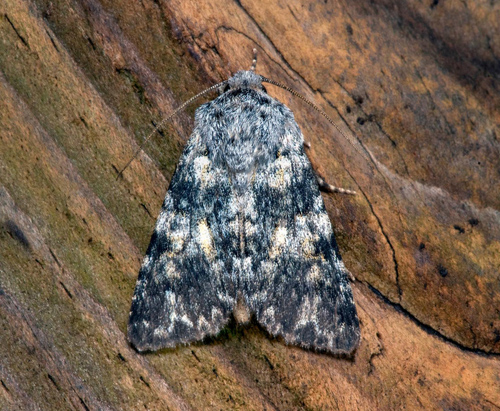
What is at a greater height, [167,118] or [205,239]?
[167,118]

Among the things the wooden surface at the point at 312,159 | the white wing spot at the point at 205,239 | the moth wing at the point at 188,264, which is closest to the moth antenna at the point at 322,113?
the wooden surface at the point at 312,159

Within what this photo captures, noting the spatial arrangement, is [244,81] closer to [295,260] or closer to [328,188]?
[328,188]

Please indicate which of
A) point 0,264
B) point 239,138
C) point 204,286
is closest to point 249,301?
point 204,286

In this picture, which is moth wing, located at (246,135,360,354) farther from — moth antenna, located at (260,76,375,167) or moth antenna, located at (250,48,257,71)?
moth antenna, located at (250,48,257,71)

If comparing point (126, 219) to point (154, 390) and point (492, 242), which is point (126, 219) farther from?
point (492, 242)

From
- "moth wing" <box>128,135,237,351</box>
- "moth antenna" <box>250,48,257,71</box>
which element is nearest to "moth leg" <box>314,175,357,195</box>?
"moth wing" <box>128,135,237,351</box>

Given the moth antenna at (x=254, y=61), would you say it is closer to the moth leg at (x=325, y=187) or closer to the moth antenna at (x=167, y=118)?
the moth antenna at (x=167, y=118)

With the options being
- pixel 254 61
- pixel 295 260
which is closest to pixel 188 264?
pixel 295 260
